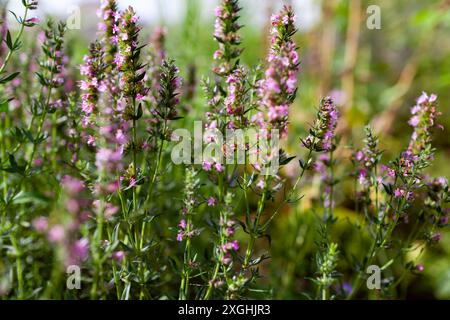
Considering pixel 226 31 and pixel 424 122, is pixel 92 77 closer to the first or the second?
pixel 226 31

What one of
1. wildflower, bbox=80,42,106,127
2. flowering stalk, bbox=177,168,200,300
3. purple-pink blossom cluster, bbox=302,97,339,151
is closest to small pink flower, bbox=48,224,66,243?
wildflower, bbox=80,42,106,127

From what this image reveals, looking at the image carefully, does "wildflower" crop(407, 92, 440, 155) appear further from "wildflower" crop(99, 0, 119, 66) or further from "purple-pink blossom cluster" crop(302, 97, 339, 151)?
"wildflower" crop(99, 0, 119, 66)

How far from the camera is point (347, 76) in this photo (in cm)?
403

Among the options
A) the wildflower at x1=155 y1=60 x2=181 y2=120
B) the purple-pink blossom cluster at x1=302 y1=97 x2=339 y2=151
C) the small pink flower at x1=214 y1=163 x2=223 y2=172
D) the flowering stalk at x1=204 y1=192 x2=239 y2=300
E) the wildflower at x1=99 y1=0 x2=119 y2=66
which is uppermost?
the wildflower at x1=99 y1=0 x2=119 y2=66

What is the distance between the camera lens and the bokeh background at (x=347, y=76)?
8.67 feet

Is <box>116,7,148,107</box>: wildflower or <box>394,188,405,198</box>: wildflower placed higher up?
<box>116,7,148,107</box>: wildflower

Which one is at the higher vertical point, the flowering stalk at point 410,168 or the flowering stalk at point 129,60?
the flowering stalk at point 129,60

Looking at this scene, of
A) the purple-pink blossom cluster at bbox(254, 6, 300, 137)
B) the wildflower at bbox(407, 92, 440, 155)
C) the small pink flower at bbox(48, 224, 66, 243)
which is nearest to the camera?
the small pink flower at bbox(48, 224, 66, 243)

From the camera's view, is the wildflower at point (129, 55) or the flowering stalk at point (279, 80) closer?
the flowering stalk at point (279, 80)

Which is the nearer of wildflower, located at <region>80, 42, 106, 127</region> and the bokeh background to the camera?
wildflower, located at <region>80, 42, 106, 127</region>

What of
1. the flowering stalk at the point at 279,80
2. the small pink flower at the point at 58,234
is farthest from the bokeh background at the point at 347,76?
the small pink flower at the point at 58,234

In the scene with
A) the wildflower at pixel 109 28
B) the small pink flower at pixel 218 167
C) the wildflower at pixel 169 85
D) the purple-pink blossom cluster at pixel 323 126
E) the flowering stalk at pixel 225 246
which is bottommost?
the flowering stalk at pixel 225 246

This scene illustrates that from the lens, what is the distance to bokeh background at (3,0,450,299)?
2643 millimetres

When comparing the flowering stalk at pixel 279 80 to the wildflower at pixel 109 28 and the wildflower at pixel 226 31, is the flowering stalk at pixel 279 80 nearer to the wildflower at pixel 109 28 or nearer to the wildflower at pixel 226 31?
the wildflower at pixel 226 31
